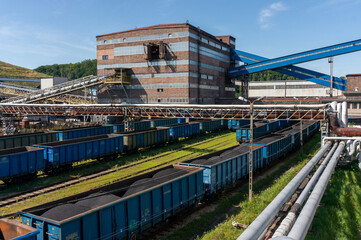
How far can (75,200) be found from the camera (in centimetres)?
1219

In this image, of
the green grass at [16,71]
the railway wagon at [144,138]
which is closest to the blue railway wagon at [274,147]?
the railway wagon at [144,138]

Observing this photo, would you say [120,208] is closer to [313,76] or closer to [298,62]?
[298,62]

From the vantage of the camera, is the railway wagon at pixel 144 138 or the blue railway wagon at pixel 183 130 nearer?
the railway wagon at pixel 144 138

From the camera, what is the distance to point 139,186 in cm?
1406

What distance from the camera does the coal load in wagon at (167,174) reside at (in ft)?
50.0

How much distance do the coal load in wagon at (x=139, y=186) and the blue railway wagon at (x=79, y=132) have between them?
75.1 ft

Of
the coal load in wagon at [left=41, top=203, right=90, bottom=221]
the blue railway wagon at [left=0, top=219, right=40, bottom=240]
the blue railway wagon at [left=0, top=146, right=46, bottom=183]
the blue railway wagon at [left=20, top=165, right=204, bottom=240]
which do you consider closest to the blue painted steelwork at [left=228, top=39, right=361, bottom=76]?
the blue railway wagon at [left=20, top=165, right=204, bottom=240]

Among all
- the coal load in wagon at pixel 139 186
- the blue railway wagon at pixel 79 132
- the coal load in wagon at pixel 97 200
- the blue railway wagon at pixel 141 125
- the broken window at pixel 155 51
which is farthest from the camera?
the broken window at pixel 155 51

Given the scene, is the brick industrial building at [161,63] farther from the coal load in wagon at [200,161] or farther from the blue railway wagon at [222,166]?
the coal load in wagon at [200,161]

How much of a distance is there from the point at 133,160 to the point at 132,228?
18658 millimetres

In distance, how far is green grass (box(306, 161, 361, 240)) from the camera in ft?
40.7

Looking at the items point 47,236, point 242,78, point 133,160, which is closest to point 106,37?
point 242,78

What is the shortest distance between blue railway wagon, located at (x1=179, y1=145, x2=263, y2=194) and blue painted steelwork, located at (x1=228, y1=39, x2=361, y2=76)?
44.5 meters

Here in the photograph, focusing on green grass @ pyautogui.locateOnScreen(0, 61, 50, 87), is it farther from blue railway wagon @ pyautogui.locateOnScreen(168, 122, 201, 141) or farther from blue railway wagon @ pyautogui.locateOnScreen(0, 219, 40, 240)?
blue railway wagon @ pyautogui.locateOnScreen(0, 219, 40, 240)
